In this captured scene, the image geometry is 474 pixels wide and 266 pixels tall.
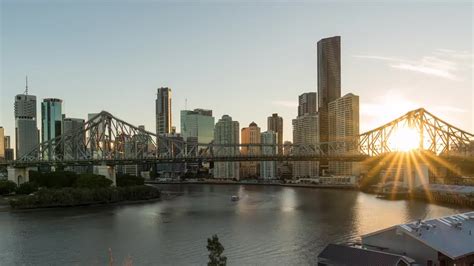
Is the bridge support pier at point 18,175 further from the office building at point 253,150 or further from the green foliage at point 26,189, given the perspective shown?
the office building at point 253,150

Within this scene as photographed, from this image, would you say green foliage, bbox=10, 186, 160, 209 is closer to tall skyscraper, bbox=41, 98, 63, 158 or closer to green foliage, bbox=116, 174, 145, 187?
green foliage, bbox=116, 174, 145, 187

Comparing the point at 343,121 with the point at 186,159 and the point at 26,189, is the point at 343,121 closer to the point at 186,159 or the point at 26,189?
the point at 186,159

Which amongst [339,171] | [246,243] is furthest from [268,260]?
[339,171]

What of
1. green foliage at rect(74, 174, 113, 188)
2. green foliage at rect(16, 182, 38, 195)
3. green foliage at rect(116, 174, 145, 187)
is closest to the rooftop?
green foliage at rect(74, 174, 113, 188)

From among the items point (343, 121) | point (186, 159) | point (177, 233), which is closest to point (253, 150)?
point (343, 121)

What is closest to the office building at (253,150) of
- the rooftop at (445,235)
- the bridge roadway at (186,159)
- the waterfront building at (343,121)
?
the waterfront building at (343,121)

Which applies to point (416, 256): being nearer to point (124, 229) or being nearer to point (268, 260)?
point (268, 260)
